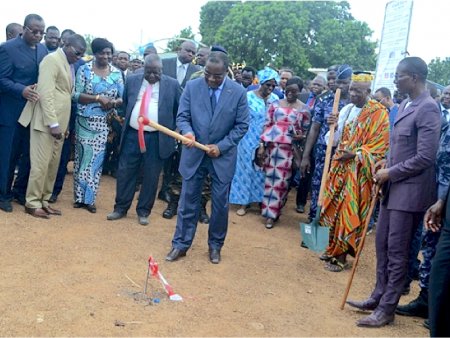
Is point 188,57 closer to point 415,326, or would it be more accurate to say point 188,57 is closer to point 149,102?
point 149,102

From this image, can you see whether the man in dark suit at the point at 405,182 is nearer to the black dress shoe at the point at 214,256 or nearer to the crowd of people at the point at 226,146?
the crowd of people at the point at 226,146

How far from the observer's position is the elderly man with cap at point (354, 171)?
15.0 feet

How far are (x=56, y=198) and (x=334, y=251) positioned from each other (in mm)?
3472

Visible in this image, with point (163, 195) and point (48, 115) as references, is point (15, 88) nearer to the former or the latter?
point (48, 115)

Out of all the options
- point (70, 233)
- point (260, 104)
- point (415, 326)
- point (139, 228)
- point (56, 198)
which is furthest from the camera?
point (260, 104)

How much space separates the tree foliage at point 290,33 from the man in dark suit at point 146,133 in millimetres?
19671

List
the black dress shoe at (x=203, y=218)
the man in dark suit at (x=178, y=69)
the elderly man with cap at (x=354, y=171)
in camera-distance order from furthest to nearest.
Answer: the man in dark suit at (x=178, y=69) < the black dress shoe at (x=203, y=218) < the elderly man with cap at (x=354, y=171)

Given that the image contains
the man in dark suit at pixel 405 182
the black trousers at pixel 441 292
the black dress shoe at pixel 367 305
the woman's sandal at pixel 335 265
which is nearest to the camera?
the black trousers at pixel 441 292

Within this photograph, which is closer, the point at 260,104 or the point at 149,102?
the point at 149,102

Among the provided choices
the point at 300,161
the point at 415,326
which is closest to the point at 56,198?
the point at 300,161

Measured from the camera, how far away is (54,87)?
539 cm

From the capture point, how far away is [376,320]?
3670 mm

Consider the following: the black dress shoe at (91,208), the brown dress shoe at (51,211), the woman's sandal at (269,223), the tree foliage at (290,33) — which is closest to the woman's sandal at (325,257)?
the woman's sandal at (269,223)

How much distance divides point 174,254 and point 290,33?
22.0 m
